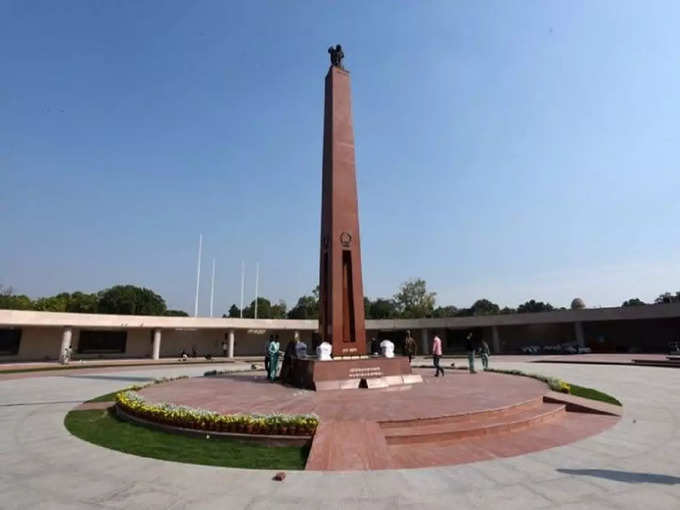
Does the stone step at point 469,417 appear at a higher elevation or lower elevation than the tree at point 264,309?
lower

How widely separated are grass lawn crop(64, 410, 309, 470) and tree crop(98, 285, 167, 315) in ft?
194

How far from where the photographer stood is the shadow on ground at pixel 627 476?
15.3ft

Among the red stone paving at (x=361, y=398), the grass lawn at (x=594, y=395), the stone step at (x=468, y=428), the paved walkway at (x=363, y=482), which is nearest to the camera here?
the paved walkway at (x=363, y=482)

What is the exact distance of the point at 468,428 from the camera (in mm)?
6754

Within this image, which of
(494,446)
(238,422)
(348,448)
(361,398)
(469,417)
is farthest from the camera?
(361,398)

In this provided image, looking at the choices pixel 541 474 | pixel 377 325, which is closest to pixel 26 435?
pixel 541 474

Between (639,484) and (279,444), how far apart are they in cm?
491

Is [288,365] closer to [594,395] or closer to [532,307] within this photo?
[594,395]

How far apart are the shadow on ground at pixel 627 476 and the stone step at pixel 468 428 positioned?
1807 mm

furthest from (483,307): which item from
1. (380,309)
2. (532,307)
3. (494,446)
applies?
(494,446)

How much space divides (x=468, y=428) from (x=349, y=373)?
512 cm

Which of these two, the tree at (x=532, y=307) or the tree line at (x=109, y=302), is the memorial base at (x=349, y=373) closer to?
the tree line at (x=109, y=302)

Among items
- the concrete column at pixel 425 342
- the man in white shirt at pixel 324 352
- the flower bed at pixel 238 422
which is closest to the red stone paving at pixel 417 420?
the flower bed at pixel 238 422

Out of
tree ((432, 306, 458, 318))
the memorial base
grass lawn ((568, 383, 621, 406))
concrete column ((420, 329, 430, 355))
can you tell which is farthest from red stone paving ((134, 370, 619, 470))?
tree ((432, 306, 458, 318))
